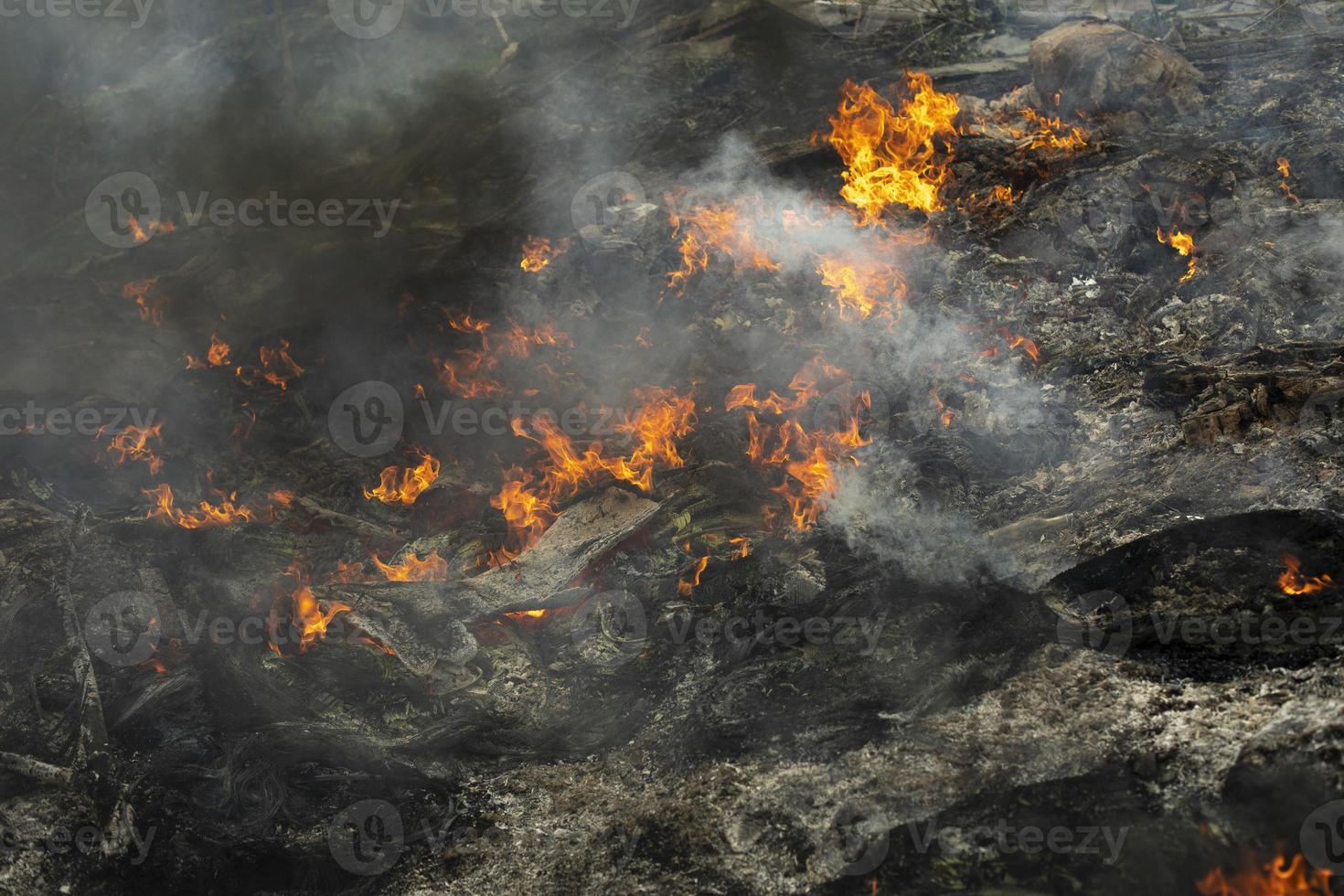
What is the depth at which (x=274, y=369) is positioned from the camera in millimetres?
10148

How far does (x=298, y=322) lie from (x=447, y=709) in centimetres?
550

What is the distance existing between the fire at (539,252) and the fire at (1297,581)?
760 cm

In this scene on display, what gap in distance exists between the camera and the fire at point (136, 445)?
9.54m

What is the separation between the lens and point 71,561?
8.55 m

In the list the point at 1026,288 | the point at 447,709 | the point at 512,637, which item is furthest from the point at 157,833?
the point at 1026,288

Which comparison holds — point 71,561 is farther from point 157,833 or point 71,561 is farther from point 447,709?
point 447,709

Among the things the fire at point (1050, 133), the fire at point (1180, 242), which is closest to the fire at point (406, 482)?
the fire at point (1050, 133)

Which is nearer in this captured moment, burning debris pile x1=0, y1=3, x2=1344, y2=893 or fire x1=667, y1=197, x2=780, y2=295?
burning debris pile x1=0, y1=3, x2=1344, y2=893

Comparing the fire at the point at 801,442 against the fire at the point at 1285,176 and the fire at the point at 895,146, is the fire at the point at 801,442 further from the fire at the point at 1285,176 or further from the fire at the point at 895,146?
the fire at the point at 1285,176

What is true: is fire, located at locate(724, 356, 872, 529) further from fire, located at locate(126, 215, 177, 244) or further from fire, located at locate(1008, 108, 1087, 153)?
fire, located at locate(126, 215, 177, 244)

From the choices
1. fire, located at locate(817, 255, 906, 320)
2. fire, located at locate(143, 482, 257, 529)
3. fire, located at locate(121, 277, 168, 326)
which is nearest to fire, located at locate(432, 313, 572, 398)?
fire, located at locate(143, 482, 257, 529)

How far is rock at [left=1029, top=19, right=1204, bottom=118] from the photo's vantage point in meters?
9.89

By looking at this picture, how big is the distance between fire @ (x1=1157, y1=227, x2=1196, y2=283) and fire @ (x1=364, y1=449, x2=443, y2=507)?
25.7 feet

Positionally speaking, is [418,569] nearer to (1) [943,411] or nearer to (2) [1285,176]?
(1) [943,411]
